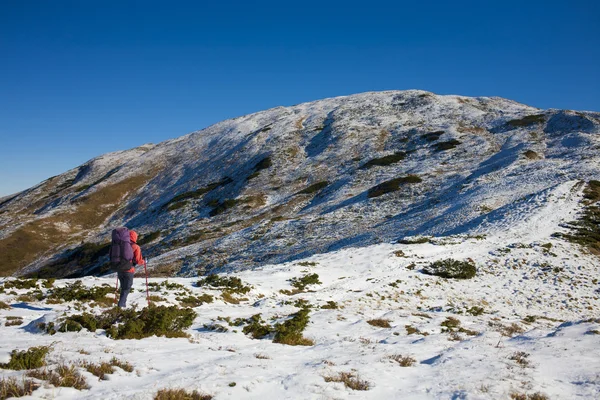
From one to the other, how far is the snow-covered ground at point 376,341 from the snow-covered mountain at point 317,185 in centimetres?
1100

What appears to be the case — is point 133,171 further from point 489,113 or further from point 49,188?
point 489,113

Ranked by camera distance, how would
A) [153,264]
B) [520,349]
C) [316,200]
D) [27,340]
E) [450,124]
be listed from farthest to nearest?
[450,124] < [316,200] < [153,264] < [520,349] < [27,340]

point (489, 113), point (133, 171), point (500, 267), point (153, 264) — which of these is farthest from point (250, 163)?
point (500, 267)

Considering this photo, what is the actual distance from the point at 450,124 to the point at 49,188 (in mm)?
136493

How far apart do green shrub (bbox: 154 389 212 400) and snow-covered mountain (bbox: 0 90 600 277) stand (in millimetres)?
27284

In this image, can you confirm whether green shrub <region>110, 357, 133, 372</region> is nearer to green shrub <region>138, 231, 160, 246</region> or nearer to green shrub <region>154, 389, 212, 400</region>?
green shrub <region>154, 389, 212, 400</region>

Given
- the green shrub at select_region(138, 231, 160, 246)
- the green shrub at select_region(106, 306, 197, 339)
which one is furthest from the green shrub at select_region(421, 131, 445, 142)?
the green shrub at select_region(106, 306, 197, 339)

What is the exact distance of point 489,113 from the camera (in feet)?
314

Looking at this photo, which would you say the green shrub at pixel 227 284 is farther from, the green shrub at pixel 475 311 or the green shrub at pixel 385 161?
the green shrub at pixel 385 161

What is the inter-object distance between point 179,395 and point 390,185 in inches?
2131

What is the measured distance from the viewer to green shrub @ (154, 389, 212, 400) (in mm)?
6141

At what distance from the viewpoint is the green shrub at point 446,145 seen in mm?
73938

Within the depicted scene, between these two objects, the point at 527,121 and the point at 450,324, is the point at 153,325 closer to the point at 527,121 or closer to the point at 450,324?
the point at 450,324

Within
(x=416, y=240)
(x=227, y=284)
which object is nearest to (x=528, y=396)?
(x=227, y=284)
